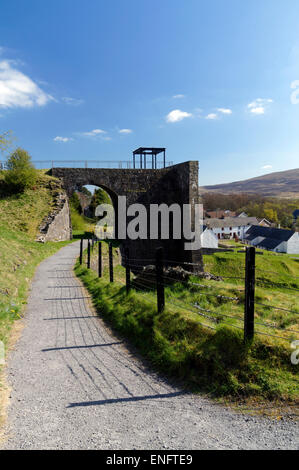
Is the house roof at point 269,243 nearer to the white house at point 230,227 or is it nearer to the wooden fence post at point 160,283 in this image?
the white house at point 230,227

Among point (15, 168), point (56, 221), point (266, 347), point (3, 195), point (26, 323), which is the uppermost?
point (15, 168)

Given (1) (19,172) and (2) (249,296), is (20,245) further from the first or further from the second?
(2) (249,296)

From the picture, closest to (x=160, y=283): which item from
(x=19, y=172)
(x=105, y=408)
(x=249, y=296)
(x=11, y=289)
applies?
(x=249, y=296)

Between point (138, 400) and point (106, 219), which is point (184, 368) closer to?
point (138, 400)

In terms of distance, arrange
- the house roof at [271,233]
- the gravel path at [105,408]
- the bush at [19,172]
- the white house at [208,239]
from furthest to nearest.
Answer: the house roof at [271,233] < the white house at [208,239] < the bush at [19,172] < the gravel path at [105,408]

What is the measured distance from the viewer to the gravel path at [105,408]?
279 centimetres

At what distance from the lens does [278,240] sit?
6756cm

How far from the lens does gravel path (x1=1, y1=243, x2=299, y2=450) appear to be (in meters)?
2.79

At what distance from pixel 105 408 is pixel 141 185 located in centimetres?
2796

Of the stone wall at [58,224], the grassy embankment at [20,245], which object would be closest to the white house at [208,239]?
the stone wall at [58,224]

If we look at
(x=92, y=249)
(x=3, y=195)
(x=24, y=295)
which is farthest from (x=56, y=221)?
(x=24, y=295)

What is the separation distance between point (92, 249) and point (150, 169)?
46.5 feet

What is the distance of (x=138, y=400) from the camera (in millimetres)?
3580

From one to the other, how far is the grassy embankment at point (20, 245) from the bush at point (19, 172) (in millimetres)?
791
